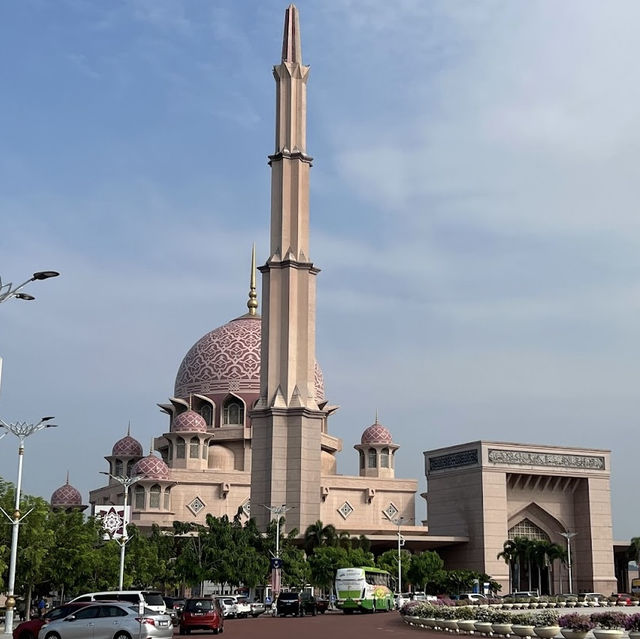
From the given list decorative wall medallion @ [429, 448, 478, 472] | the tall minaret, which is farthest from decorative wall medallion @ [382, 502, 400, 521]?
the tall minaret

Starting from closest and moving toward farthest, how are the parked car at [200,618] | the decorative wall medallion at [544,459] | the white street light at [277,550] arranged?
1. the parked car at [200,618]
2. the white street light at [277,550]
3. the decorative wall medallion at [544,459]

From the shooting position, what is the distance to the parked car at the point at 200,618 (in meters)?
30.5

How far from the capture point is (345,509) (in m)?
76.1

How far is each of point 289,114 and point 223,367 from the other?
2176 cm

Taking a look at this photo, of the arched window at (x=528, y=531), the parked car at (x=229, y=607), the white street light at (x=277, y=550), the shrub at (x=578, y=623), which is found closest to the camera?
the shrub at (x=578, y=623)

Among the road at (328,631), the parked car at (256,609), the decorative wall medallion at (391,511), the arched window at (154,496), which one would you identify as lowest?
the parked car at (256,609)

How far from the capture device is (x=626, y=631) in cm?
2694

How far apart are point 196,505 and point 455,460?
20158 millimetres

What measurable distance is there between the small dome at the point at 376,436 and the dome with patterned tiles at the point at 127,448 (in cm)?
1819

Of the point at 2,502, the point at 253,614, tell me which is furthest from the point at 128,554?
the point at 2,502

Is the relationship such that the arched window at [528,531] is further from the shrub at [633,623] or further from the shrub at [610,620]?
the shrub at [633,623]

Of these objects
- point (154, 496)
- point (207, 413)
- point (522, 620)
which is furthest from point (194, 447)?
point (522, 620)

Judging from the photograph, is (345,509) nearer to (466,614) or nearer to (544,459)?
(544,459)

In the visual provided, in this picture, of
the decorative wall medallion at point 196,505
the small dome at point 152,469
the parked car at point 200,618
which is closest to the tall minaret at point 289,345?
the small dome at point 152,469
